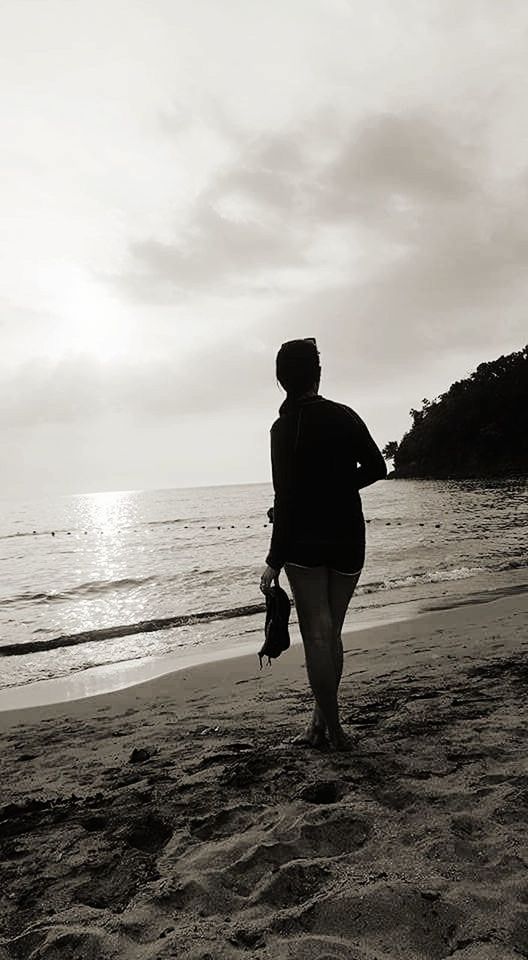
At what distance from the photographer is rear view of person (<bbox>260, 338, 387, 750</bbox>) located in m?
3.62

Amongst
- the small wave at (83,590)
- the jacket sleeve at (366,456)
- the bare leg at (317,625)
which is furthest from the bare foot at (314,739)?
the small wave at (83,590)

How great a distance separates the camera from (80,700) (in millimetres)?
6777

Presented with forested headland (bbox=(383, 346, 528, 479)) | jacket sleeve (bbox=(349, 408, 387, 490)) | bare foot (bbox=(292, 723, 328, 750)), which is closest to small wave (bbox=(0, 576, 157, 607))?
bare foot (bbox=(292, 723, 328, 750))

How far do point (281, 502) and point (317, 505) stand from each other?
227 mm

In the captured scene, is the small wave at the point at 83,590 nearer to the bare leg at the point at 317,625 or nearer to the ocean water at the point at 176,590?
the ocean water at the point at 176,590

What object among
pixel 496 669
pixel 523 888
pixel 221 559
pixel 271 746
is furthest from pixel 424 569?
pixel 523 888

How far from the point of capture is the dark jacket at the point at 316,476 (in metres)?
3.62

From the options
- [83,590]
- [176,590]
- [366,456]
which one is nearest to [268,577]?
[366,456]

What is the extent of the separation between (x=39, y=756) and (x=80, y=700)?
2131 mm

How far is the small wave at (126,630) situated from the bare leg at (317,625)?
26.2 ft

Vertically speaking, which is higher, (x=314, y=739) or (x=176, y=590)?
(x=314, y=739)

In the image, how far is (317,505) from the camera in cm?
363

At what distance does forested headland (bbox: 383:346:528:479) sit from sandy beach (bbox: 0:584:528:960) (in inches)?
3912

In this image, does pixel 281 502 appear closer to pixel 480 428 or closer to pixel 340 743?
pixel 340 743
